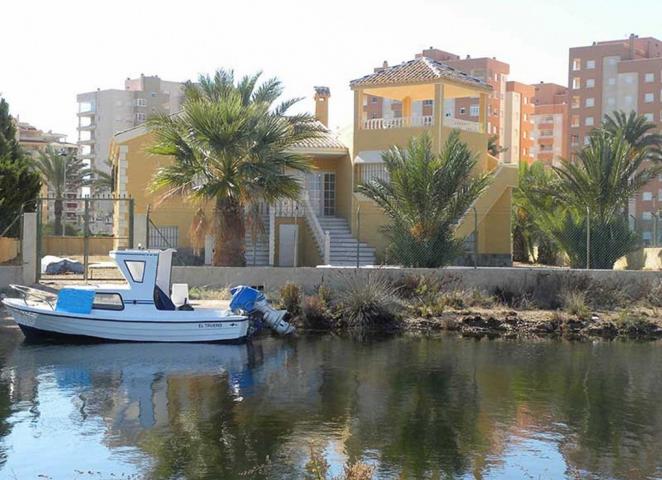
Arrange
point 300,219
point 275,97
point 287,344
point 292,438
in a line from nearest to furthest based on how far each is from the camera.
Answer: point 292,438 → point 287,344 → point 275,97 → point 300,219

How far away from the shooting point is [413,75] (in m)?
36.3

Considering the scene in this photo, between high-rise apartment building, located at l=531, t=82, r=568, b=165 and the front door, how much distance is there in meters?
82.4

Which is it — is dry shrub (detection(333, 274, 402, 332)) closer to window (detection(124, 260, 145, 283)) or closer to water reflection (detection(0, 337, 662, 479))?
water reflection (detection(0, 337, 662, 479))

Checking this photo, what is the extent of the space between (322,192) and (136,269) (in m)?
17.8

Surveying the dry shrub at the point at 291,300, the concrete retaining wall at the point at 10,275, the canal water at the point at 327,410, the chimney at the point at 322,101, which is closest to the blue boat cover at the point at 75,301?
the canal water at the point at 327,410

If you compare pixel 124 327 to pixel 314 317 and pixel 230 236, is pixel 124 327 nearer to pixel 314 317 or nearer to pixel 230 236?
pixel 314 317

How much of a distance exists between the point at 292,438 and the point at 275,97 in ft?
60.7

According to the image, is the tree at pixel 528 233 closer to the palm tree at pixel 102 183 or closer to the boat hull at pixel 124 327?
the boat hull at pixel 124 327

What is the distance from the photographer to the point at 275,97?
29469 millimetres

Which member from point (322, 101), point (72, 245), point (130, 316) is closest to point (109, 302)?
point (130, 316)

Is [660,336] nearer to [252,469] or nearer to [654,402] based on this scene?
[654,402]

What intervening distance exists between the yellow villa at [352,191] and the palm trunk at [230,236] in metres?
4.91

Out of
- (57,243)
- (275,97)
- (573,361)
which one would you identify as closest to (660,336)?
(573,361)

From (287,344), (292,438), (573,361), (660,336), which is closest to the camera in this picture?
(292,438)
